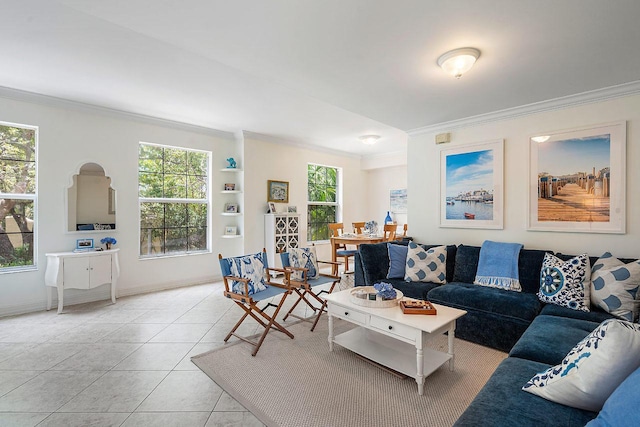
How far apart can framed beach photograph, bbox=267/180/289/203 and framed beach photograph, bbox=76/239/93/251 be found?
9.16 feet

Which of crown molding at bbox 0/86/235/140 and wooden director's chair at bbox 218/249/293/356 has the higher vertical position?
crown molding at bbox 0/86/235/140

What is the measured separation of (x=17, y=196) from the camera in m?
3.71

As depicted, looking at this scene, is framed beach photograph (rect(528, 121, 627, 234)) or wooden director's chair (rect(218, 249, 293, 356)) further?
framed beach photograph (rect(528, 121, 627, 234))

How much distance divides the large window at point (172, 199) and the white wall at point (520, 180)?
3531mm

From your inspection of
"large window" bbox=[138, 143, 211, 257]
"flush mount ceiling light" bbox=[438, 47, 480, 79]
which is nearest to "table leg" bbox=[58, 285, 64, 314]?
"large window" bbox=[138, 143, 211, 257]

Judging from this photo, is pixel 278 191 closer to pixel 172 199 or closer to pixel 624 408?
pixel 172 199

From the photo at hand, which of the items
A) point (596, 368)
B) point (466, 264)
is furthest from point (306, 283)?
point (596, 368)

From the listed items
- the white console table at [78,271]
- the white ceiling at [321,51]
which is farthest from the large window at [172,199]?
the white ceiling at [321,51]

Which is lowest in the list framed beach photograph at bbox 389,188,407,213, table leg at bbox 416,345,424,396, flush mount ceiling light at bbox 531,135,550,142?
table leg at bbox 416,345,424,396

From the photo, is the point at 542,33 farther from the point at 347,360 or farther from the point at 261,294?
the point at 261,294

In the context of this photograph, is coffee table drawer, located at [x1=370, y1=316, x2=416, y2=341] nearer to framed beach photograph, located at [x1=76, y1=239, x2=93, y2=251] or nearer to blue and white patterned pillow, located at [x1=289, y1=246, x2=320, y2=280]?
blue and white patterned pillow, located at [x1=289, y1=246, x2=320, y2=280]

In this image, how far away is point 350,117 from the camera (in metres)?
4.57

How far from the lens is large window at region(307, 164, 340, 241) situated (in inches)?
265

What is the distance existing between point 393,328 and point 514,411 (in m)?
0.97
